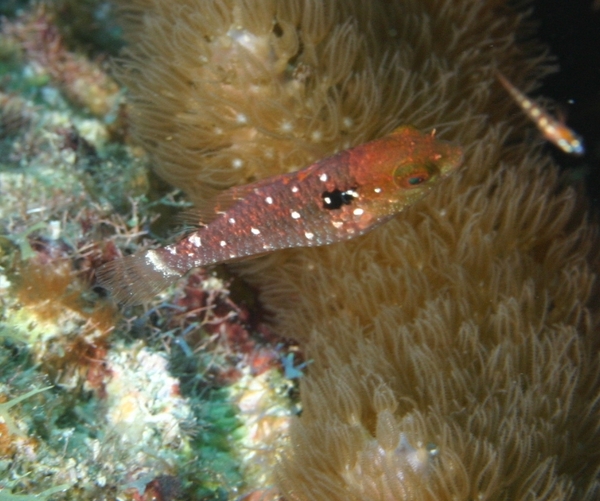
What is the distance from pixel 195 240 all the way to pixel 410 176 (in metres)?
1.49

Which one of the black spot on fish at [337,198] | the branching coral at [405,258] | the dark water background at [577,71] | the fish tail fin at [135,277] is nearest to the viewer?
the branching coral at [405,258]

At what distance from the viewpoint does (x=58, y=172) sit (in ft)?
14.6

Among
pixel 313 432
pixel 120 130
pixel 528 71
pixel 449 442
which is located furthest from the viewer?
pixel 120 130

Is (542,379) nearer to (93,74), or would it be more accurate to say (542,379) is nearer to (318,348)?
(318,348)

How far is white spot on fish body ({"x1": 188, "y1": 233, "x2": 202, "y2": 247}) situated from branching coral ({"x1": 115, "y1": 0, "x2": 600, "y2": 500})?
93 centimetres

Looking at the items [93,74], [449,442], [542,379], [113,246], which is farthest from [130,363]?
[93,74]

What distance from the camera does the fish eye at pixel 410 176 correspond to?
297 cm

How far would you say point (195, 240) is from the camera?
130 inches

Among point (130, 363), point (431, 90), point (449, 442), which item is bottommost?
point (130, 363)

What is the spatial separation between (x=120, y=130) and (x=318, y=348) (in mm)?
3510

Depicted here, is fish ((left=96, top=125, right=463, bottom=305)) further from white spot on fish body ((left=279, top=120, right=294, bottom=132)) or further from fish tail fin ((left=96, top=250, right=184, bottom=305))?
white spot on fish body ((left=279, top=120, right=294, bottom=132))

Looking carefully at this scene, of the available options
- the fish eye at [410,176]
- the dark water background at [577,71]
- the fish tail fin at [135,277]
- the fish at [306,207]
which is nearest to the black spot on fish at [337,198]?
the fish at [306,207]

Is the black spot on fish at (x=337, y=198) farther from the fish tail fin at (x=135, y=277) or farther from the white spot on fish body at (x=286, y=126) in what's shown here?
the fish tail fin at (x=135, y=277)

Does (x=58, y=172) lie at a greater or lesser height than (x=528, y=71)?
lesser
